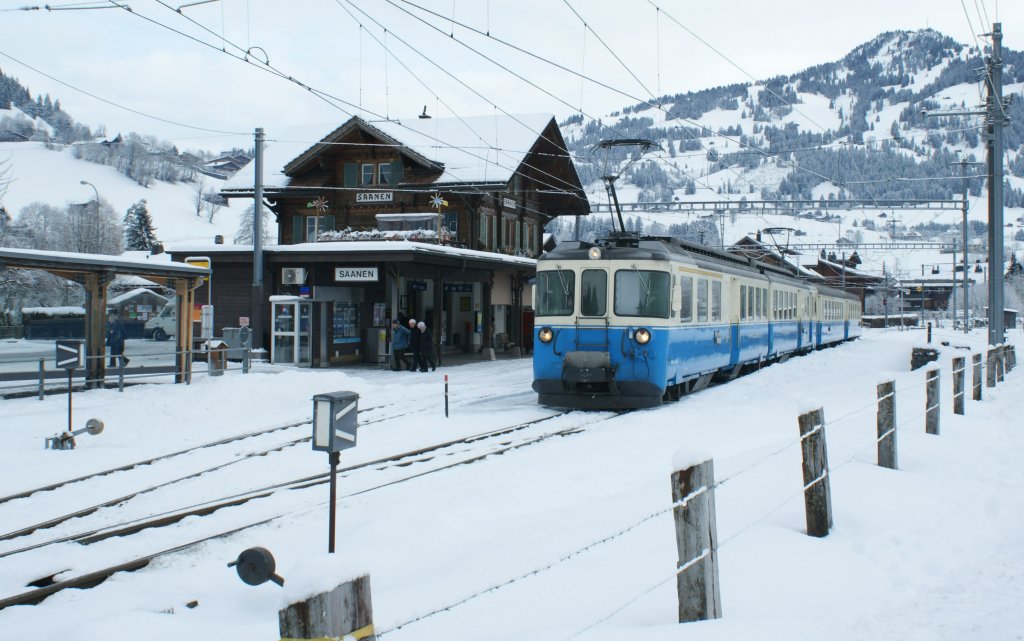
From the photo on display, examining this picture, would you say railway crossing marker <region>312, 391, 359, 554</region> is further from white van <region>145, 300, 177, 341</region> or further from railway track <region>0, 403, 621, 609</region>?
white van <region>145, 300, 177, 341</region>

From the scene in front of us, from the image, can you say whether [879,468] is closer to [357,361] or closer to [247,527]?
[247,527]

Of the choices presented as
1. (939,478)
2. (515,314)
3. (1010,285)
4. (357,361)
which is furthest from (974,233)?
(939,478)

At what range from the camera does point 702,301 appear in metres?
17.3

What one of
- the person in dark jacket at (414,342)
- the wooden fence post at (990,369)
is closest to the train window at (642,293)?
the wooden fence post at (990,369)

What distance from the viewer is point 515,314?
34.0m

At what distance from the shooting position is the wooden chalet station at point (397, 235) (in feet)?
85.7

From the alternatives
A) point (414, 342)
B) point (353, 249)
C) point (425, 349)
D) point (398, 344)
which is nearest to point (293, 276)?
point (353, 249)

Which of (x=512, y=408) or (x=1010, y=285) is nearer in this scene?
(x=512, y=408)

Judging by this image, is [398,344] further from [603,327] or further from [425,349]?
[603,327]

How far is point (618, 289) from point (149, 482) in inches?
324

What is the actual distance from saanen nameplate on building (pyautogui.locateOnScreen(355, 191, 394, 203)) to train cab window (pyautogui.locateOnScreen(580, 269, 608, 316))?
17574mm

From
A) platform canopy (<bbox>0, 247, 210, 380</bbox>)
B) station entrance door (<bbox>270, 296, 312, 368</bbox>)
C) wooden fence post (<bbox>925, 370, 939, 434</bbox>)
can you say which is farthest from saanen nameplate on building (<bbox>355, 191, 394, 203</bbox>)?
wooden fence post (<bbox>925, 370, 939, 434</bbox>)

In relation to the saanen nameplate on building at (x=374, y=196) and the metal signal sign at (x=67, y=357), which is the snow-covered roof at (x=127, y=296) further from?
the metal signal sign at (x=67, y=357)

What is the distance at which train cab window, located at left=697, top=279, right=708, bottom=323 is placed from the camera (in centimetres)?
1708
